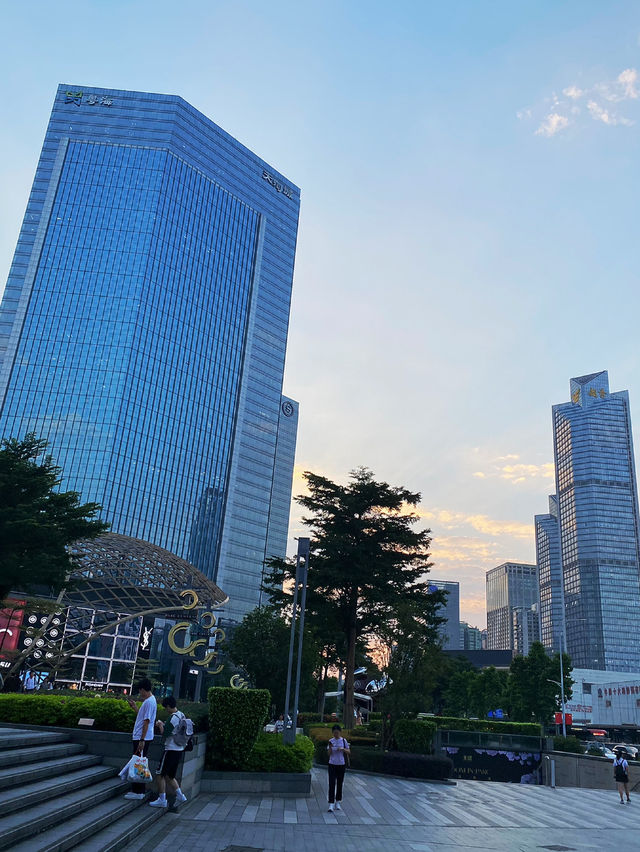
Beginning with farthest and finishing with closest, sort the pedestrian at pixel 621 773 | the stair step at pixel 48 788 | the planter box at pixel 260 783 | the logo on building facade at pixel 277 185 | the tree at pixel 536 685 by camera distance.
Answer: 1. the logo on building facade at pixel 277 185
2. the tree at pixel 536 685
3. the pedestrian at pixel 621 773
4. the planter box at pixel 260 783
5. the stair step at pixel 48 788

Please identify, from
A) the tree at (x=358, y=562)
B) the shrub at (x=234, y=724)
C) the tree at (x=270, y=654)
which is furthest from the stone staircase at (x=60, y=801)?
the tree at (x=270, y=654)

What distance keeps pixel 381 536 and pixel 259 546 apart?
328ft

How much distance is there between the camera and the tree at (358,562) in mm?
33125

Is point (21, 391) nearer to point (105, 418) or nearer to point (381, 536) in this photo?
point (105, 418)

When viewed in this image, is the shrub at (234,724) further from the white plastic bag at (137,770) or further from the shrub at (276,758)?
the white plastic bag at (137,770)

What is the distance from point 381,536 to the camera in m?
34.4

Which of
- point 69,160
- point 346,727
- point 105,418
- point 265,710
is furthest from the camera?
point 69,160

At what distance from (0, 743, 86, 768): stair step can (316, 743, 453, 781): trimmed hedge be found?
14.9 metres

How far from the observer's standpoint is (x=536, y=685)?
55031mm

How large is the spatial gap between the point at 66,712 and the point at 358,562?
21.3 metres

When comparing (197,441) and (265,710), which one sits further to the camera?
(197,441)

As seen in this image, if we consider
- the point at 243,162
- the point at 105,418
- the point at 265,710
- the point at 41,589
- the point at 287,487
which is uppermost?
the point at 243,162

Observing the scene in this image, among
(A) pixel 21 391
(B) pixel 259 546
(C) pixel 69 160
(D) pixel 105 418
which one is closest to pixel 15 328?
(A) pixel 21 391

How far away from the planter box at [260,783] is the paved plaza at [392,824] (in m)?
0.49
